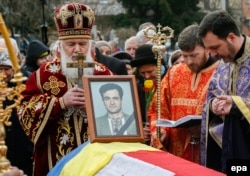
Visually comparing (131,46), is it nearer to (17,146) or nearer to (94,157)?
(17,146)

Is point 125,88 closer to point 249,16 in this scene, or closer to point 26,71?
point 26,71

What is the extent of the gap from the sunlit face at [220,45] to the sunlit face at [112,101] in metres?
0.71

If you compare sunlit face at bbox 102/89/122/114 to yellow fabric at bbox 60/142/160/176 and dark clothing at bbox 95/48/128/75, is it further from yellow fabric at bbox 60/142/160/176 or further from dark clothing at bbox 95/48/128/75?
dark clothing at bbox 95/48/128/75

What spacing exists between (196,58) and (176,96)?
390 millimetres

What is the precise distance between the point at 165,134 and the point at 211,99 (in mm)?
995

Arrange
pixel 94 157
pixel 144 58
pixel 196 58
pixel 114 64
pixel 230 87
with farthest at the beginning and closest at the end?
pixel 114 64 < pixel 144 58 < pixel 196 58 < pixel 230 87 < pixel 94 157

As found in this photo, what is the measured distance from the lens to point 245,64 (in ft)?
20.1

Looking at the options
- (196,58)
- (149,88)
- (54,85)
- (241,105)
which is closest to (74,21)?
(54,85)

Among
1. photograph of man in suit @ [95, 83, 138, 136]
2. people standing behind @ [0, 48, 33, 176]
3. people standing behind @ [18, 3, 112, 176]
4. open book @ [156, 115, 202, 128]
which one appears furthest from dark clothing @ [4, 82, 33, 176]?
photograph of man in suit @ [95, 83, 138, 136]

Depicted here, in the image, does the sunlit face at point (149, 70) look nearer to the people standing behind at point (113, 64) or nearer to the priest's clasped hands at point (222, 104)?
the people standing behind at point (113, 64)

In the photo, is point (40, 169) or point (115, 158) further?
point (40, 169)

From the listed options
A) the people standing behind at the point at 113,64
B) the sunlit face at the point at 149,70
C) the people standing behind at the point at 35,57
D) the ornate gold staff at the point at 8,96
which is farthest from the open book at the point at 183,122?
the people standing behind at the point at 35,57

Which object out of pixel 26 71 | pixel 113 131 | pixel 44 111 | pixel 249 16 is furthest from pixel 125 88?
pixel 249 16

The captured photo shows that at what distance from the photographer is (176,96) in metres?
7.18
